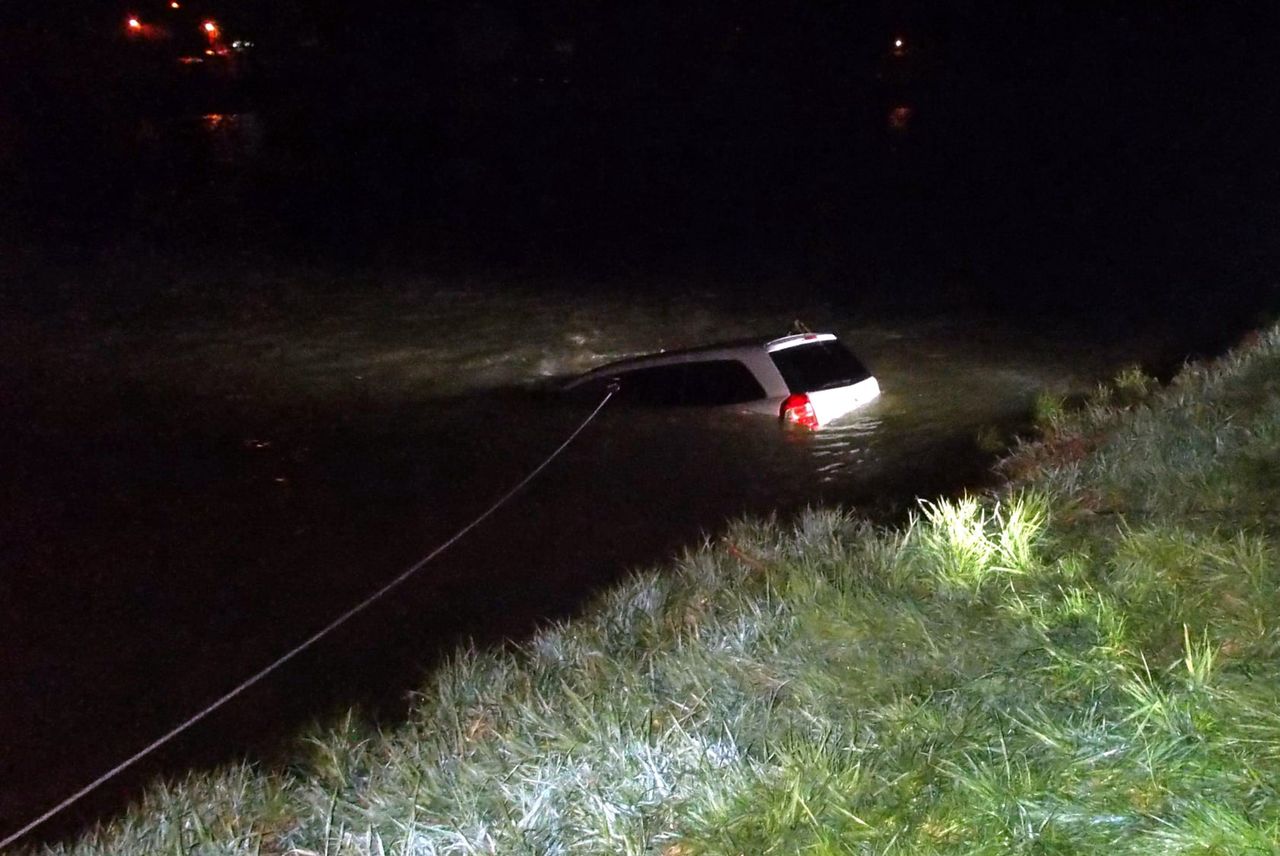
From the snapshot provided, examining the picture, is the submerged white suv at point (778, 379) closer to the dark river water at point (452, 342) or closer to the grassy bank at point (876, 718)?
the dark river water at point (452, 342)

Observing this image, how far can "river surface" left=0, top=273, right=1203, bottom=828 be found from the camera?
695 cm

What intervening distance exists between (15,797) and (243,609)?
235 cm

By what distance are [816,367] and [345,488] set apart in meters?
4.13

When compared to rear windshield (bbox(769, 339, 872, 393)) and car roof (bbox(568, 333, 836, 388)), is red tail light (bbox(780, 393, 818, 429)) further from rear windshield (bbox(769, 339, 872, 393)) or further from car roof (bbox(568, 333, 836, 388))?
car roof (bbox(568, 333, 836, 388))

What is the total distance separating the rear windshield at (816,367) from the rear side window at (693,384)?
0.29 meters

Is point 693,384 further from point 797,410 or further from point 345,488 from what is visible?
point 345,488

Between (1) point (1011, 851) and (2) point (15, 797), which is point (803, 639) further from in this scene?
(2) point (15, 797)

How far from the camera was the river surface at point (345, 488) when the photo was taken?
6.95 metres

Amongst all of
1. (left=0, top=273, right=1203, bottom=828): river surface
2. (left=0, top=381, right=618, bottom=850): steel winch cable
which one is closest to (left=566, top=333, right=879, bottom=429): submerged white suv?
(left=0, top=273, right=1203, bottom=828): river surface

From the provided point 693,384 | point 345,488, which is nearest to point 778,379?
point 693,384

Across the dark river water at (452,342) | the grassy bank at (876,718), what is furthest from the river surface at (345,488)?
the grassy bank at (876,718)

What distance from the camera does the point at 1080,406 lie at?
11789 mm

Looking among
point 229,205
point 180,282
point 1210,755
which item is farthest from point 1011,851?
point 229,205

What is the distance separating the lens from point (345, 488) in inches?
436
